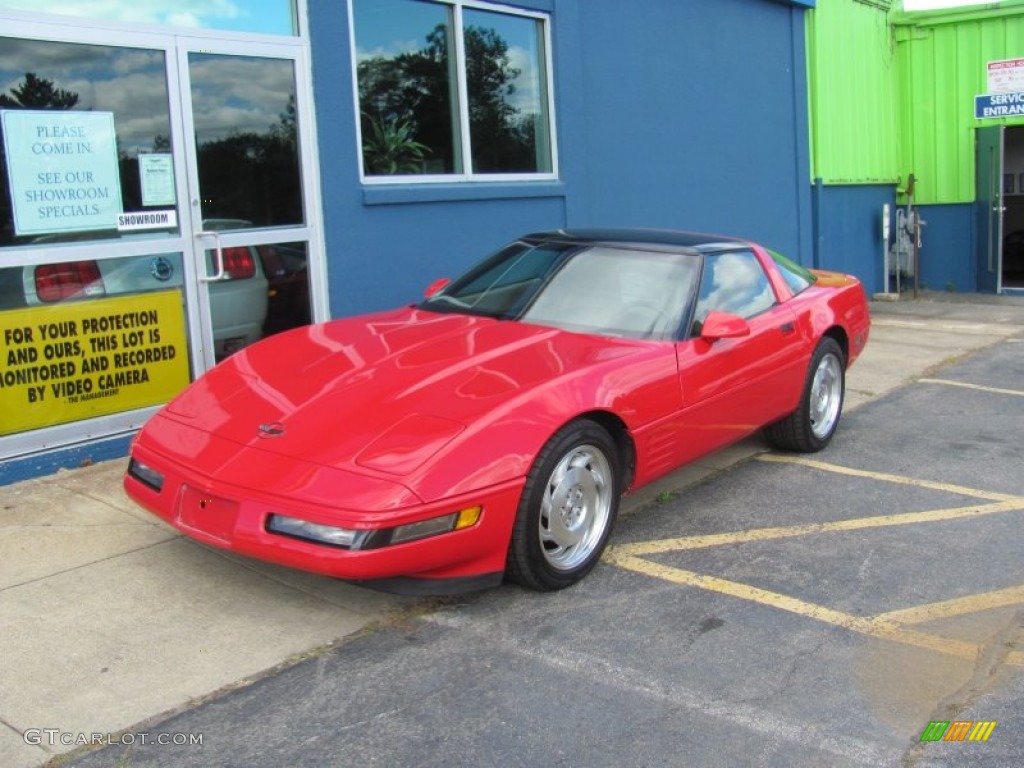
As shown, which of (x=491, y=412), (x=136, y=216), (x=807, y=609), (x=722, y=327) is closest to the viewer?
(x=491, y=412)

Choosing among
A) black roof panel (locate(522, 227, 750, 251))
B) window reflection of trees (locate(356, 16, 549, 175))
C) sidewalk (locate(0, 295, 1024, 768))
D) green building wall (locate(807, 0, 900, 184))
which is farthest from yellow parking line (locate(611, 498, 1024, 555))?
green building wall (locate(807, 0, 900, 184))

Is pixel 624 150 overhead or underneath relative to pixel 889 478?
overhead

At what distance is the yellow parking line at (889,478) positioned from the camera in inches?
221

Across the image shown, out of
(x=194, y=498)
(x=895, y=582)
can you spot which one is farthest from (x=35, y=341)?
(x=895, y=582)

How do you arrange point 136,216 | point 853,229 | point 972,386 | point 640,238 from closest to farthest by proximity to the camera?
point 640,238 → point 136,216 → point 972,386 → point 853,229

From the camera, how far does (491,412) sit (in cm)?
400

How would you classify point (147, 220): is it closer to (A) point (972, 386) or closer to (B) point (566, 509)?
(B) point (566, 509)

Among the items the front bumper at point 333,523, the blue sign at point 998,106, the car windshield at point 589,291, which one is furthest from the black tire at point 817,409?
the blue sign at point 998,106

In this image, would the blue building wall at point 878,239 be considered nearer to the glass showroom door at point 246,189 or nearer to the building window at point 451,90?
the building window at point 451,90

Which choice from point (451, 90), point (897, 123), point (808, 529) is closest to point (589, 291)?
point (808, 529)

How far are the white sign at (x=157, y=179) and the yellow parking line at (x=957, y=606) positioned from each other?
4.75 m

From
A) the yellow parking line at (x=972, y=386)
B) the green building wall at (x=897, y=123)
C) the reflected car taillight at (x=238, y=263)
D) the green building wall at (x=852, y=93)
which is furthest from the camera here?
the green building wall at (x=897, y=123)

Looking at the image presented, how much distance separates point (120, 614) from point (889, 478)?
13.9 feet

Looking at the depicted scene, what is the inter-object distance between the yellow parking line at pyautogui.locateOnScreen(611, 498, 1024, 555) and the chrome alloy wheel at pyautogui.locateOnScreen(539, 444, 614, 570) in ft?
1.39
